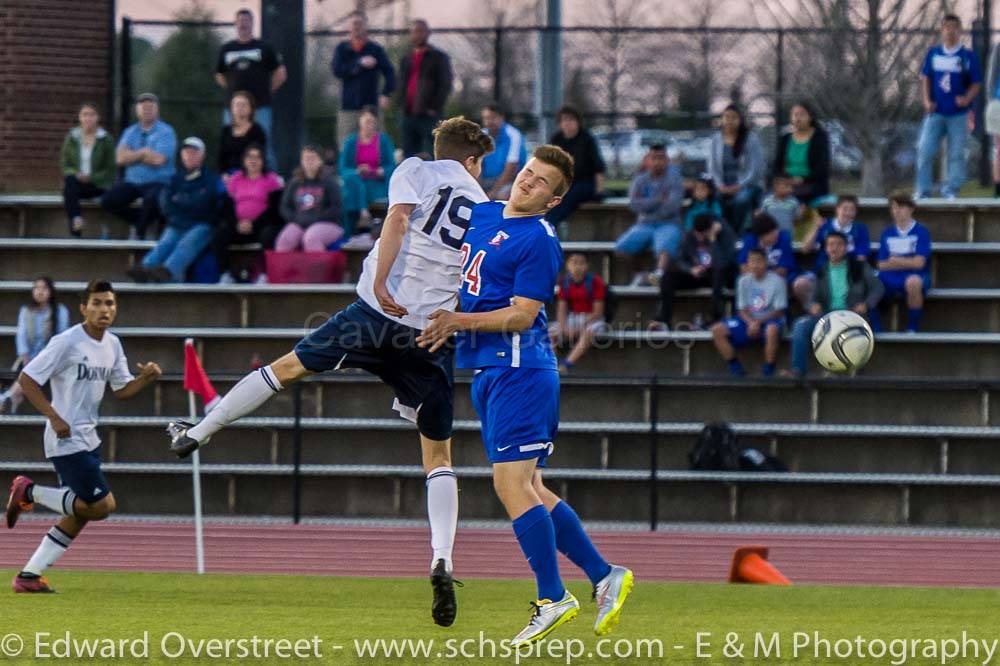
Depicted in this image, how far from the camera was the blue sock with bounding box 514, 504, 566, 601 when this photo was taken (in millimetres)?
7082

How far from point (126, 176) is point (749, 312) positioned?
25.0ft

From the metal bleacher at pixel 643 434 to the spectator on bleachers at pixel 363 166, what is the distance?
140cm

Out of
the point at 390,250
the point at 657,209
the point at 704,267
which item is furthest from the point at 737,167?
the point at 390,250

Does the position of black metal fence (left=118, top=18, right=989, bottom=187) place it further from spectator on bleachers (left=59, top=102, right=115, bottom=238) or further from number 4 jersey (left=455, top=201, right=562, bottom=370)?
number 4 jersey (left=455, top=201, right=562, bottom=370)

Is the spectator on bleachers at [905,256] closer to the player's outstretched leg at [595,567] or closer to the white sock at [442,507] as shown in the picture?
the white sock at [442,507]

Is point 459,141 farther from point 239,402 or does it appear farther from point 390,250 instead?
point 239,402

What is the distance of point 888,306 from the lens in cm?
1661

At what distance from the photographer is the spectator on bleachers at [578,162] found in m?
17.4

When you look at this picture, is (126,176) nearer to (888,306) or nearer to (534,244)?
(888,306)

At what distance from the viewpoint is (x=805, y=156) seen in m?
17.3

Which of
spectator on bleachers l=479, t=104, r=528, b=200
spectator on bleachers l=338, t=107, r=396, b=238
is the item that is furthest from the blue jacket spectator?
spectator on bleachers l=338, t=107, r=396, b=238

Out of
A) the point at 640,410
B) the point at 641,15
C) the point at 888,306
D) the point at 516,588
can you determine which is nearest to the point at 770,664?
the point at 516,588

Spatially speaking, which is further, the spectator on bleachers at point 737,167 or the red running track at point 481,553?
the spectator on bleachers at point 737,167

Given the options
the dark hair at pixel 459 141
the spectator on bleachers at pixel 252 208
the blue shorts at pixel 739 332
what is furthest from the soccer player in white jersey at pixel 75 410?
the blue shorts at pixel 739 332
